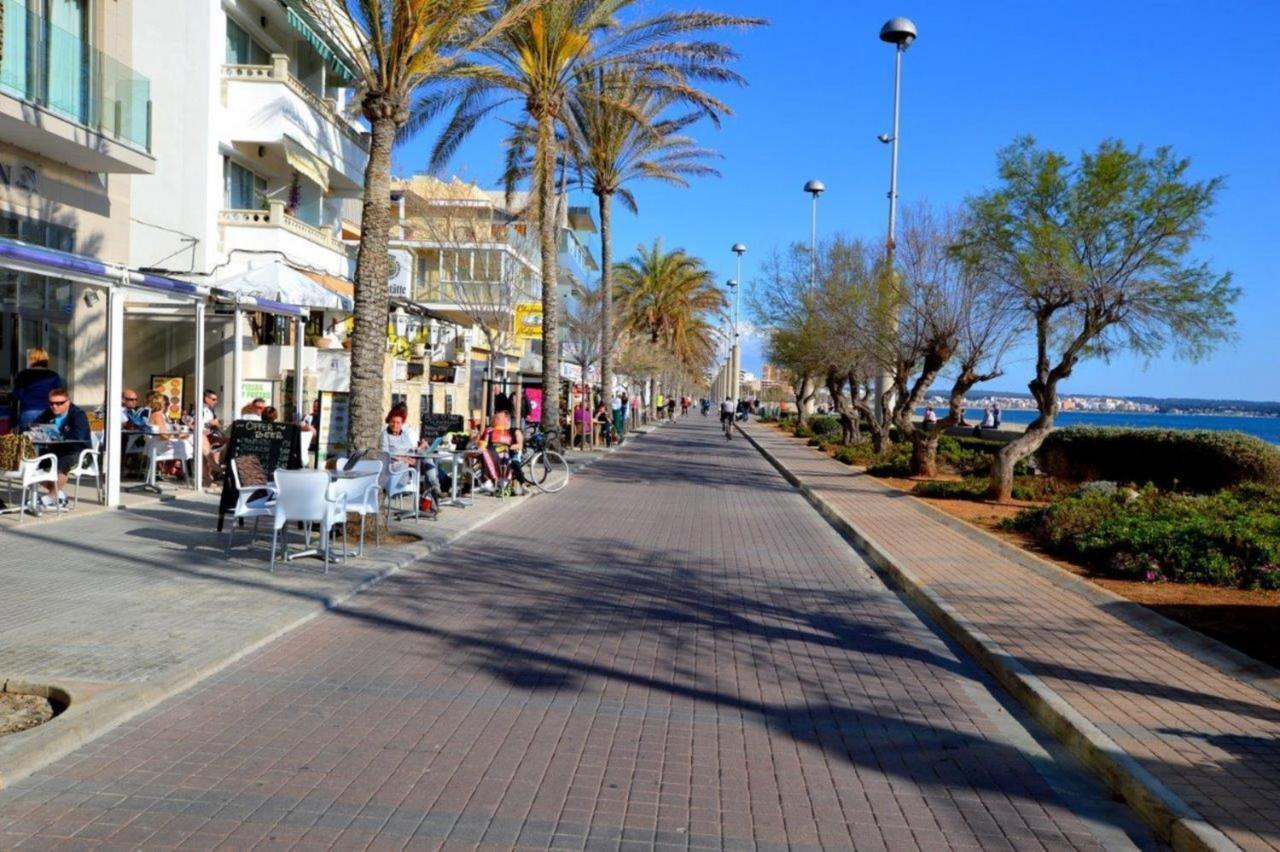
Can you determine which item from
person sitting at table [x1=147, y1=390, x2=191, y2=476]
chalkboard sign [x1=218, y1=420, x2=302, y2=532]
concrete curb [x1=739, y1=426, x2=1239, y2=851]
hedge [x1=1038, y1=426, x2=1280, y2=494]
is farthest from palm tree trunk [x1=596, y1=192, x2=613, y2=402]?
concrete curb [x1=739, y1=426, x2=1239, y2=851]

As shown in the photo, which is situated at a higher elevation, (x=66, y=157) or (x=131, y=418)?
(x=66, y=157)

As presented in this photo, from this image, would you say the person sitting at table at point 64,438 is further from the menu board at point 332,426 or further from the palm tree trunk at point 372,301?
the palm tree trunk at point 372,301

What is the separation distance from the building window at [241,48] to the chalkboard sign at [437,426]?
912 centimetres

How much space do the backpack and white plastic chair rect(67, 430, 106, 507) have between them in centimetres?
80

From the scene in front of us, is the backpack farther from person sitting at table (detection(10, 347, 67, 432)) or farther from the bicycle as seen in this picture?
the bicycle

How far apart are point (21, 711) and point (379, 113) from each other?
8.84m

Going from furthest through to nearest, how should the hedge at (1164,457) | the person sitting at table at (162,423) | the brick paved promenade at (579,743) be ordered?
the hedge at (1164,457)
the person sitting at table at (162,423)
the brick paved promenade at (579,743)

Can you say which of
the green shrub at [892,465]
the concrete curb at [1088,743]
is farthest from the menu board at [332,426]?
the green shrub at [892,465]

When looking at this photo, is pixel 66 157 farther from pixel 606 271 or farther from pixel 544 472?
pixel 606 271

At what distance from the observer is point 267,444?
12609 mm

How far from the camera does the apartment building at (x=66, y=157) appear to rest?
15219 millimetres

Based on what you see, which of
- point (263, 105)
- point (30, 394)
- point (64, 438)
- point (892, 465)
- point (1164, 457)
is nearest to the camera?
point (64, 438)

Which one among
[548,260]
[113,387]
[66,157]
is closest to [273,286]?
[113,387]

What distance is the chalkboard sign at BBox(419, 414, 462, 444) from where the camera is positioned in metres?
18.8
